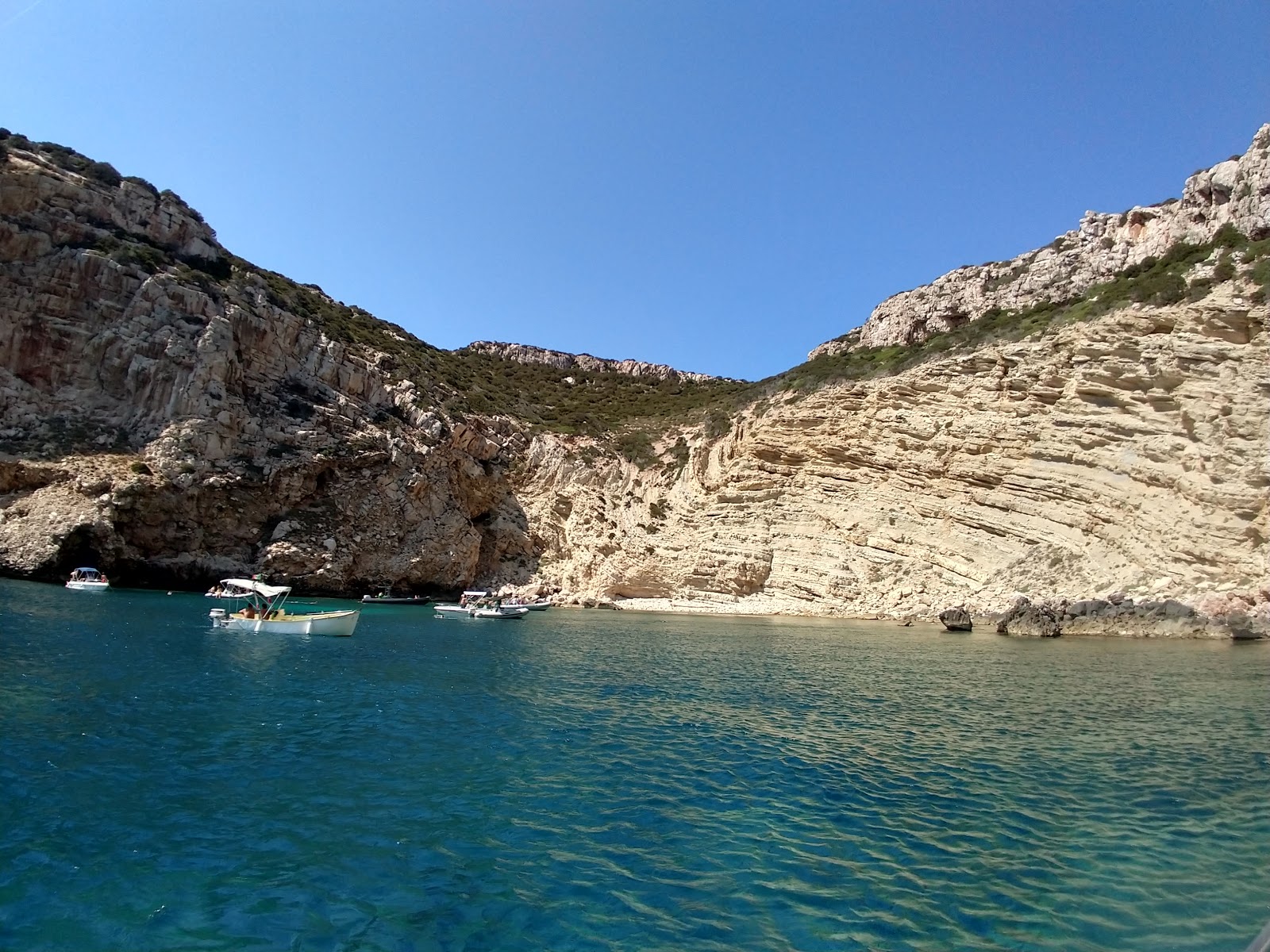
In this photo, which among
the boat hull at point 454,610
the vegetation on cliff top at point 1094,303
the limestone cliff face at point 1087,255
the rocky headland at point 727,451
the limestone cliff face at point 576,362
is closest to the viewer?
the rocky headland at point 727,451

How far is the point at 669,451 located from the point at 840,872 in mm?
52078

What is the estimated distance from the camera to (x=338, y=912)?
5.55 m

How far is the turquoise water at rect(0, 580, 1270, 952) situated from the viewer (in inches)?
216

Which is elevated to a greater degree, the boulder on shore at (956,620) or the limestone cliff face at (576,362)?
the limestone cliff face at (576,362)

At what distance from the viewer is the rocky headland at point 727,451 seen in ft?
101

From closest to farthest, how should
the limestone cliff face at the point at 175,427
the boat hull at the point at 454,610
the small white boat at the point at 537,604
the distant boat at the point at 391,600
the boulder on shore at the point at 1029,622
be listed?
the boulder on shore at the point at 1029,622 → the limestone cliff face at the point at 175,427 → the boat hull at the point at 454,610 → the distant boat at the point at 391,600 → the small white boat at the point at 537,604

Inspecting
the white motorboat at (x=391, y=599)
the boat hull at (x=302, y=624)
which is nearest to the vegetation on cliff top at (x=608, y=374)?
the white motorboat at (x=391, y=599)

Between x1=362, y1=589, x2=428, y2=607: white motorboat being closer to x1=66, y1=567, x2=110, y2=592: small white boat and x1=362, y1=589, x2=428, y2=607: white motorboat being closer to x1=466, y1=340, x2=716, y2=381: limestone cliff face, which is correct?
x1=66, y1=567, x2=110, y2=592: small white boat

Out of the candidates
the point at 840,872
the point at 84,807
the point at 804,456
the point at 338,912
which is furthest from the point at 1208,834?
the point at 804,456

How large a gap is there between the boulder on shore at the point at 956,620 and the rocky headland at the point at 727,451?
2.04 m

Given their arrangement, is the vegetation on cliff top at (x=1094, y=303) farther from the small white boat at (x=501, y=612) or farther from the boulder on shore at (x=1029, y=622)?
the small white boat at (x=501, y=612)

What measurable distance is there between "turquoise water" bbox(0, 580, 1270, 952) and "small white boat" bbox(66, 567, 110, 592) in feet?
70.7

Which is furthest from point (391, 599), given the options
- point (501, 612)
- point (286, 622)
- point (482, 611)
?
point (286, 622)

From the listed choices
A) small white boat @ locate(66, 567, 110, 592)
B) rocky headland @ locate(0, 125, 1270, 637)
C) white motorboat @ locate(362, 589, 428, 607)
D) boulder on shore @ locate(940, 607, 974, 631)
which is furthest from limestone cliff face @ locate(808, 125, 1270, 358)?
small white boat @ locate(66, 567, 110, 592)
